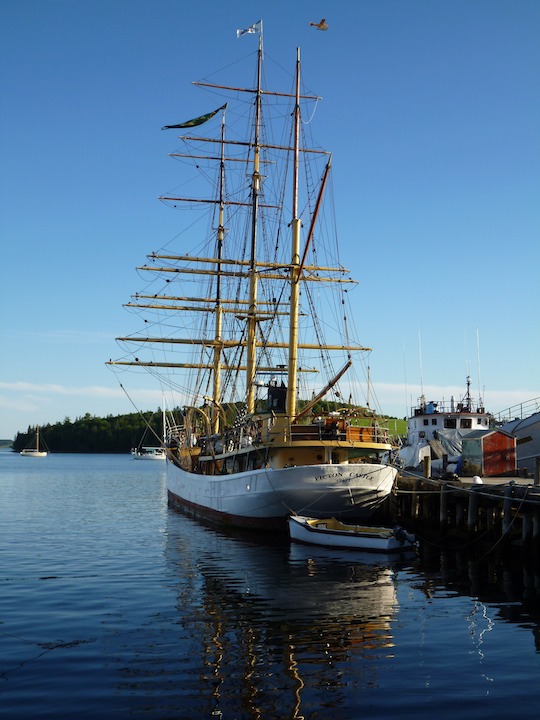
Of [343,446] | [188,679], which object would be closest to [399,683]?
[188,679]

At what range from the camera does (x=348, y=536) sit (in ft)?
82.4

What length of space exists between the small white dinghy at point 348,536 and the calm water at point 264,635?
0.70 m

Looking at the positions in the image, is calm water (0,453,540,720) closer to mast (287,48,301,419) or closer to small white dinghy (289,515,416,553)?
small white dinghy (289,515,416,553)

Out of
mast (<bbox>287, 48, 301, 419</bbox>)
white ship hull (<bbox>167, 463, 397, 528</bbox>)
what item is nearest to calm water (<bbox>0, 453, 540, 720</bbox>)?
white ship hull (<bbox>167, 463, 397, 528</bbox>)

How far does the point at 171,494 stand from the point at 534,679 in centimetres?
4219

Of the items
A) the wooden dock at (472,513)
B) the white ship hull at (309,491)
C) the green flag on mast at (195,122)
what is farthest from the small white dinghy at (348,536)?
the green flag on mast at (195,122)

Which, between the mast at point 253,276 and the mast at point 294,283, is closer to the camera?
the mast at point 294,283

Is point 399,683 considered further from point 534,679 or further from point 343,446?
point 343,446

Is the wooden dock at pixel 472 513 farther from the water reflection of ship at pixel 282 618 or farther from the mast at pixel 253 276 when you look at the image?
the mast at pixel 253 276

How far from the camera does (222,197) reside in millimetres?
57906

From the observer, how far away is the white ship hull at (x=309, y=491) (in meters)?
28.4

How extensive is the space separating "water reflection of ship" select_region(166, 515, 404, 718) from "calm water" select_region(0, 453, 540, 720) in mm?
42

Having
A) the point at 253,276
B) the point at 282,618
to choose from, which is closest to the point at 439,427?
Answer: the point at 253,276

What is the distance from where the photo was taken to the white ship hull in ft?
93.2
